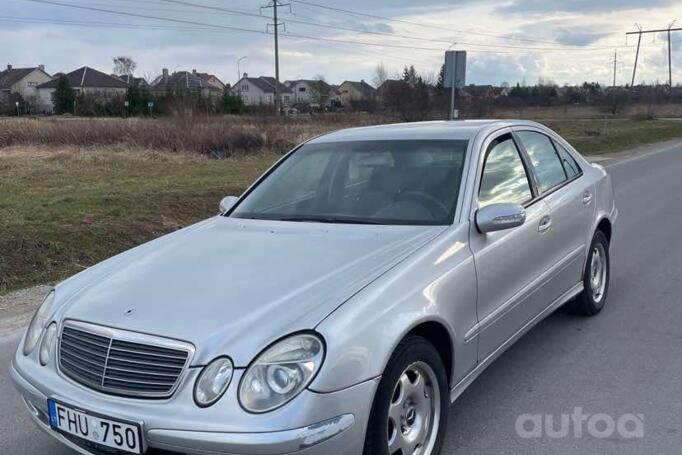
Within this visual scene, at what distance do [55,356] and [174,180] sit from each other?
11.3 meters

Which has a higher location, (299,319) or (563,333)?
(299,319)

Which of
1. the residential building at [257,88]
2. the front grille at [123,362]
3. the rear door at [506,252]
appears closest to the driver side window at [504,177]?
the rear door at [506,252]

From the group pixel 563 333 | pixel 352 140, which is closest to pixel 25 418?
pixel 352 140

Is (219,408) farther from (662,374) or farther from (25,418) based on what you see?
(662,374)

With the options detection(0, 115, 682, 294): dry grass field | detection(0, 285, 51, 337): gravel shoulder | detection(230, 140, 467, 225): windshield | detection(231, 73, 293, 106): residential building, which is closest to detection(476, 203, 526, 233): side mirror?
detection(230, 140, 467, 225): windshield

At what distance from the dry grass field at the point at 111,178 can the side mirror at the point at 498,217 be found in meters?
4.78

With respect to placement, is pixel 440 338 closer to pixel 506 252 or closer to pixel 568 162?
pixel 506 252

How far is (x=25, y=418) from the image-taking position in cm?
378

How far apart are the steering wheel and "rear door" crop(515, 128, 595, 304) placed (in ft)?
3.16

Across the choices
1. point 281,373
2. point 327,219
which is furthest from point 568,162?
point 281,373

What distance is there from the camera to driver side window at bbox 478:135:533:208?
13.0 feet

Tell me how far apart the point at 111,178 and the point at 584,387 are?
12.5 m

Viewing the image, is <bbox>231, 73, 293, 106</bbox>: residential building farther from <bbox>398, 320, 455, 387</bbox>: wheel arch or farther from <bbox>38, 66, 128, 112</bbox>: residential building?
<bbox>398, 320, 455, 387</bbox>: wheel arch

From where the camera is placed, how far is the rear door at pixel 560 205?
175 inches
